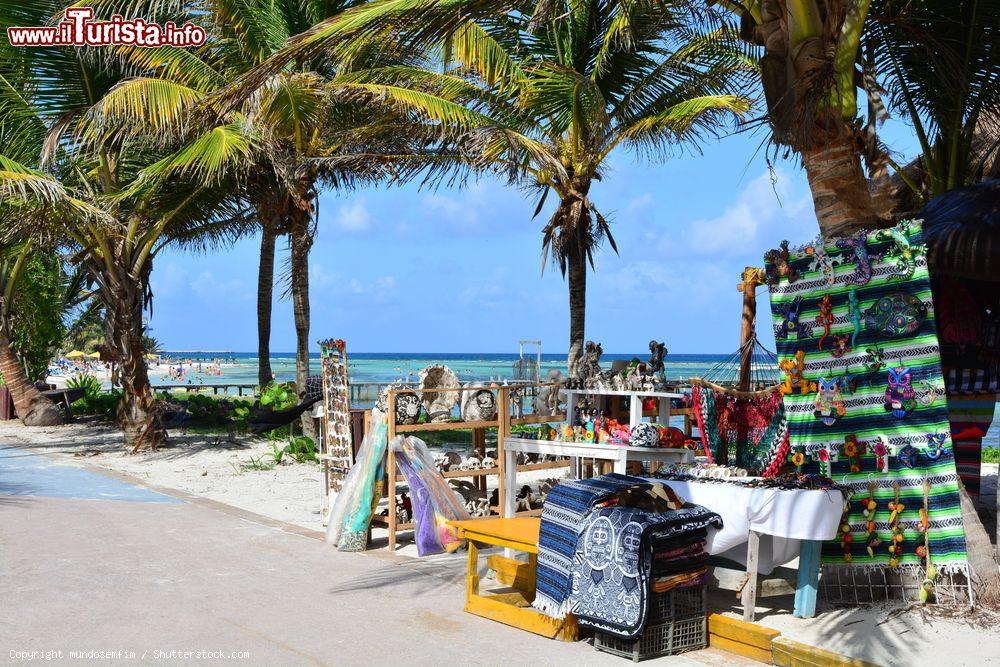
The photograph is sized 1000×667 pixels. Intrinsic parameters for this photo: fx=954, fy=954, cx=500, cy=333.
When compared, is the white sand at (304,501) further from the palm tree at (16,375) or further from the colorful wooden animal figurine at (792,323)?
the colorful wooden animal figurine at (792,323)

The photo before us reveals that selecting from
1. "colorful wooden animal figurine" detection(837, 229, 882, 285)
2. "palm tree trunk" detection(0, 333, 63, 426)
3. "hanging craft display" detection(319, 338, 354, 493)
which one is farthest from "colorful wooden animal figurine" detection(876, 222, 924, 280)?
"palm tree trunk" detection(0, 333, 63, 426)

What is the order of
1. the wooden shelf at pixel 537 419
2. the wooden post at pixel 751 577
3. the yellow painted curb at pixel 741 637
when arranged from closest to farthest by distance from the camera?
the yellow painted curb at pixel 741 637 < the wooden post at pixel 751 577 < the wooden shelf at pixel 537 419

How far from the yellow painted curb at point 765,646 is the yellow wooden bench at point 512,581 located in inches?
33.9

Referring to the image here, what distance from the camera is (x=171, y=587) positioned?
22.7 ft

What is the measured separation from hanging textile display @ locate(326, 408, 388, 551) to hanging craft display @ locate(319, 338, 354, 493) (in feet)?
1.57

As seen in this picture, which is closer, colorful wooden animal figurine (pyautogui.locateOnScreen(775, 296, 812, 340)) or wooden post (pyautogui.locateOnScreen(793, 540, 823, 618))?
wooden post (pyautogui.locateOnScreen(793, 540, 823, 618))

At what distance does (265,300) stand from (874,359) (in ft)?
55.3

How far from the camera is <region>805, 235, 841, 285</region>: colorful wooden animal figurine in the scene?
20.1 ft

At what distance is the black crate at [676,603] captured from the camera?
17.9 ft

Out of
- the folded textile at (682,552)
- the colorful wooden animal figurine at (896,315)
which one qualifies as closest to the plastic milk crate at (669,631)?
the folded textile at (682,552)

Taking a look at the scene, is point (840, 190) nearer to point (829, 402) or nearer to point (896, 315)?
point (896, 315)

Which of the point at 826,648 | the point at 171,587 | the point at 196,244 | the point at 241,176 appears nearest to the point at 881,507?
the point at 826,648

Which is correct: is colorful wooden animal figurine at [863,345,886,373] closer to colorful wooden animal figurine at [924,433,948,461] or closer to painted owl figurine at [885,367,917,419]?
painted owl figurine at [885,367,917,419]

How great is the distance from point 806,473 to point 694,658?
1.46 metres
